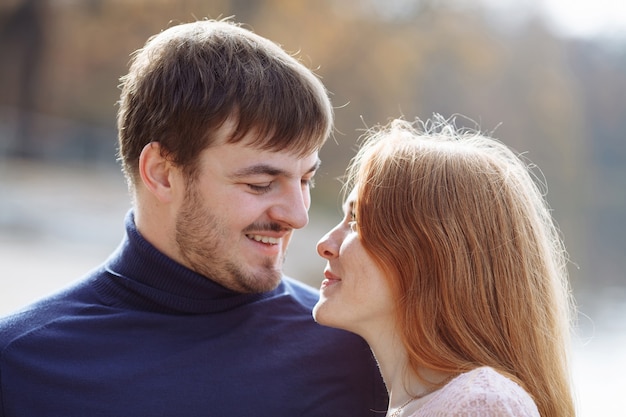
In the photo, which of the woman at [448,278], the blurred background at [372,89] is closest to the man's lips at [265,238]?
the woman at [448,278]

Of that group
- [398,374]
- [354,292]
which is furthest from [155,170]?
[398,374]

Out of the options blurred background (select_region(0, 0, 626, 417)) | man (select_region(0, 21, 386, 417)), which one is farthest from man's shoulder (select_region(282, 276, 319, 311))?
blurred background (select_region(0, 0, 626, 417))

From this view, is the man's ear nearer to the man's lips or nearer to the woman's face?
the man's lips

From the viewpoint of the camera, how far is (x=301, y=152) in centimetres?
235

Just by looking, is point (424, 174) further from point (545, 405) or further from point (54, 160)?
point (54, 160)

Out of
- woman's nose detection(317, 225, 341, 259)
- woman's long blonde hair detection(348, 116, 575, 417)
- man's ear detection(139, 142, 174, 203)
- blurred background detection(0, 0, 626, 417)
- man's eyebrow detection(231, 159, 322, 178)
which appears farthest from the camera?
blurred background detection(0, 0, 626, 417)

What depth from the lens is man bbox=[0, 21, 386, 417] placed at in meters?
2.16

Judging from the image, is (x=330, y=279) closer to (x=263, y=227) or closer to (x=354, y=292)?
(x=354, y=292)

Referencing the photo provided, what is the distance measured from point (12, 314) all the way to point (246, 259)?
0.60 metres

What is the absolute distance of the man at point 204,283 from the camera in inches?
85.0

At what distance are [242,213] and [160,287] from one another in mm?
292

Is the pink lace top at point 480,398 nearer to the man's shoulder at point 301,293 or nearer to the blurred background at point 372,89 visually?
the man's shoulder at point 301,293

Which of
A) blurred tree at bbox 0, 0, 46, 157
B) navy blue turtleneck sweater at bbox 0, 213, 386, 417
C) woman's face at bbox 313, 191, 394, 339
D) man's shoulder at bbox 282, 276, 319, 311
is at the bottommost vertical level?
navy blue turtleneck sweater at bbox 0, 213, 386, 417

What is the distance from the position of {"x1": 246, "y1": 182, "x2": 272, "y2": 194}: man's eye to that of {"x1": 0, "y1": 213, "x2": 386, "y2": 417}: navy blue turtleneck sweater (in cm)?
27
